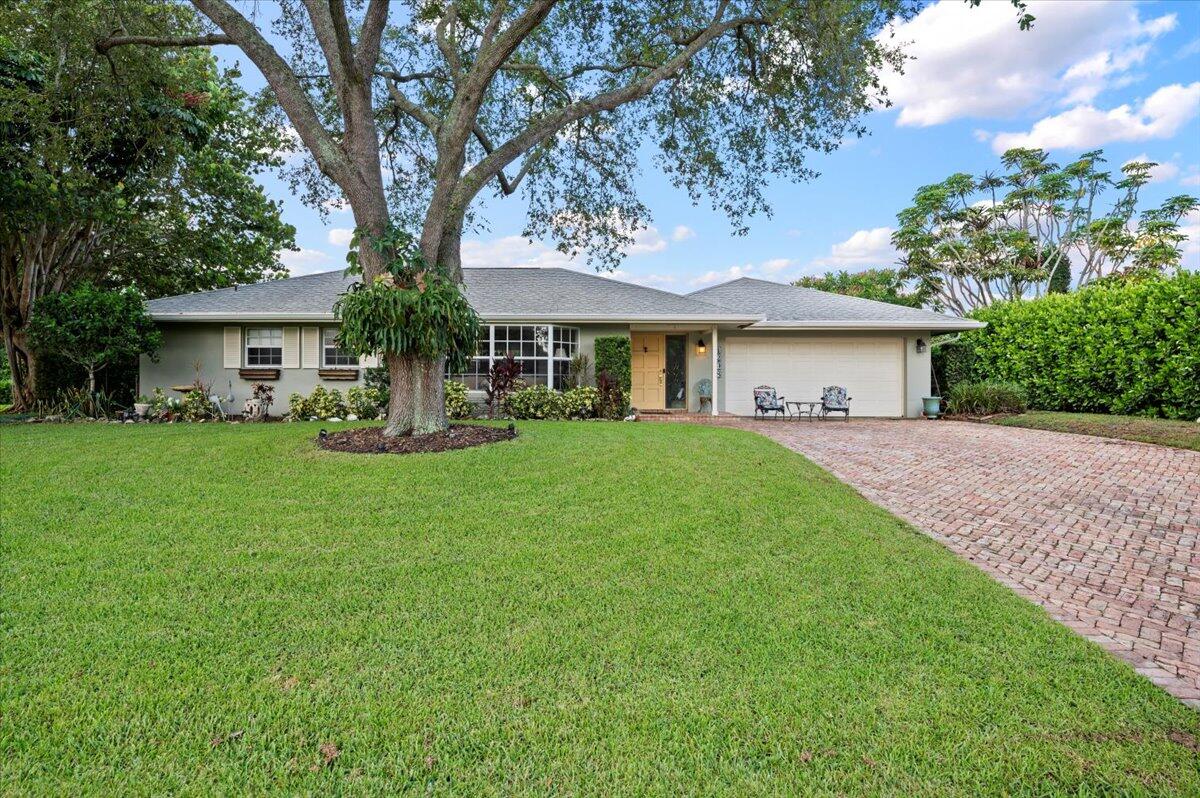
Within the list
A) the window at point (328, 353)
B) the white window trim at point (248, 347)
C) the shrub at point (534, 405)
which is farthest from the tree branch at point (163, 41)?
the shrub at point (534, 405)

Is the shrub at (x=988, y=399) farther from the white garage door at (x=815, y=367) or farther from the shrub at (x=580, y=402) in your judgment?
the shrub at (x=580, y=402)

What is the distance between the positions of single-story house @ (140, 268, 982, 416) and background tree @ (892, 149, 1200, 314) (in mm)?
16231

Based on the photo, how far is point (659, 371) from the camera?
53.5ft

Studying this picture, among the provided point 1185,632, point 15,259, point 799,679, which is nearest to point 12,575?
point 799,679

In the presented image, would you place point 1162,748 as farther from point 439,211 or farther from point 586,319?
point 586,319

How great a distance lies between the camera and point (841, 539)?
4.99 m

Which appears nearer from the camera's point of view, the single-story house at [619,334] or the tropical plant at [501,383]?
the tropical plant at [501,383]

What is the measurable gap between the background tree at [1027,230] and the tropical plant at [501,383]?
25.5 meters

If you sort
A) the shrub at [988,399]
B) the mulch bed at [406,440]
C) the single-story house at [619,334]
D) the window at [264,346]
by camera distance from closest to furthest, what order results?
the mulch bed at [406,440]
the single-story house at [619,334]
the window at [264,346]
the shrub at [988,399]

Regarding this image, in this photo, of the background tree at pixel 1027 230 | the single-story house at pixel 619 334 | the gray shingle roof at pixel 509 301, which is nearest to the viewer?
the gray shingle roof at pixel 509 301

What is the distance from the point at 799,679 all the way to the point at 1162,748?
141 centimetres

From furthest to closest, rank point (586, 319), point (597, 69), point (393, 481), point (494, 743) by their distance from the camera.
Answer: point (586, 319)
point (597, 69)
point (393, 481)
point (494, 743)

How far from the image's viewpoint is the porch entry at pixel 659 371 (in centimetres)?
1625

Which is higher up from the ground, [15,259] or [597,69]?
[597,69]
